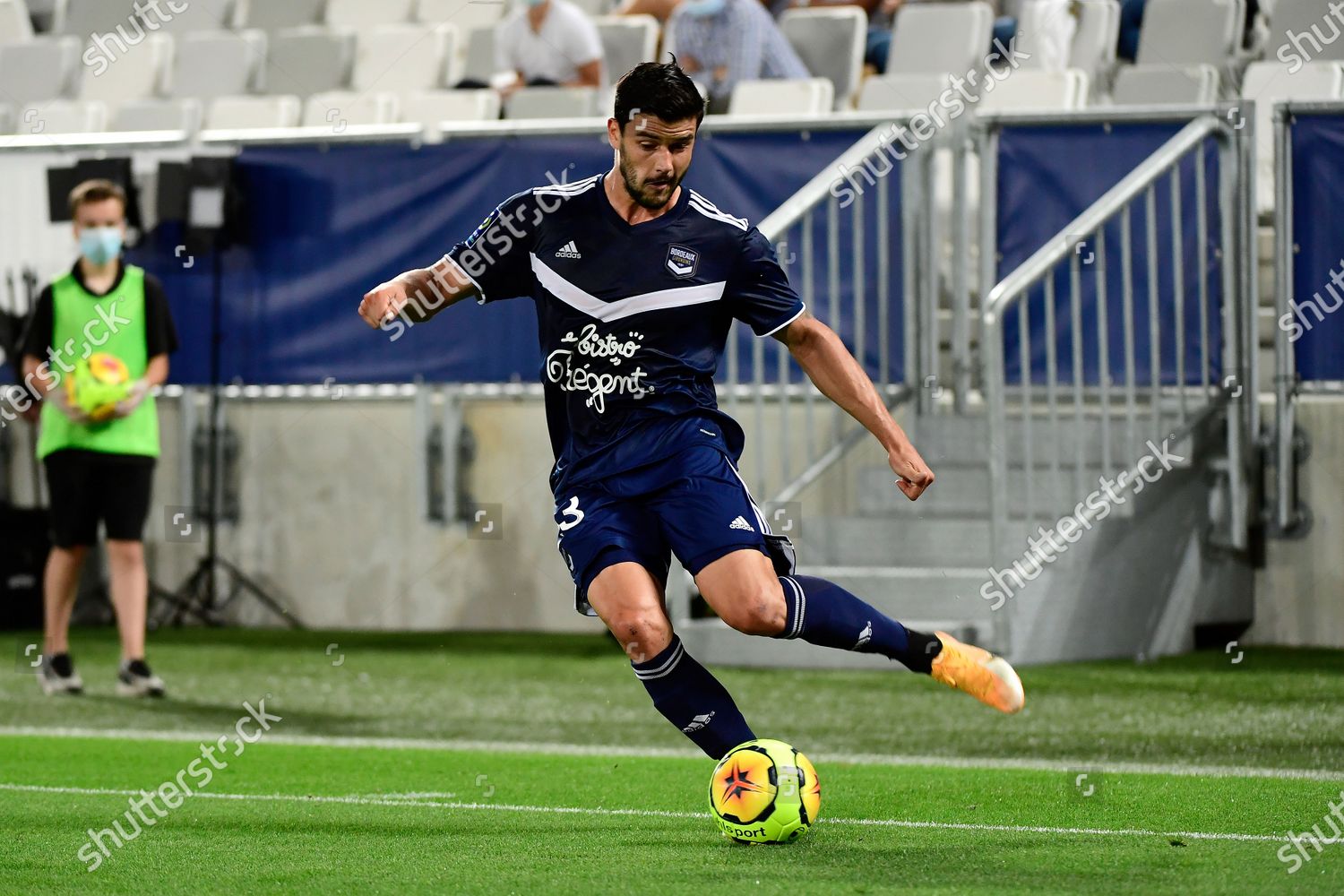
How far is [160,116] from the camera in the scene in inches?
623

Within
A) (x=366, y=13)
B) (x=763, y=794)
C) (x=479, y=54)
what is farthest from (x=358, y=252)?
(x=763, y=794)

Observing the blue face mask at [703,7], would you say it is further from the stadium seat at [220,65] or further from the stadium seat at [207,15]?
the stadium seat at [207,15]

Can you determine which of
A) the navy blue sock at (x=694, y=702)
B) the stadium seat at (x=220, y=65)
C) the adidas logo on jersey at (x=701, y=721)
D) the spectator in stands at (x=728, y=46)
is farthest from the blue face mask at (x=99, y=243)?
the stadium seat at (x=220, y=65)

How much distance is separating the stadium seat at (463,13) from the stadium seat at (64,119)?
9.04 ft

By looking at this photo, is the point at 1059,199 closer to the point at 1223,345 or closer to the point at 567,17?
the point at 1223,345

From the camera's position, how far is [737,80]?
550 inches

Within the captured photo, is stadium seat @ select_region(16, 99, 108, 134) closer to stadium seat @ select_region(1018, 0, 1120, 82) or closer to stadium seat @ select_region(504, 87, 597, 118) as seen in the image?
stadium seat @ select_region(504, 87, 597, 118)

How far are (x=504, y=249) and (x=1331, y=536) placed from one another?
7.03 m

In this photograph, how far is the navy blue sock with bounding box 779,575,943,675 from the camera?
219 inches

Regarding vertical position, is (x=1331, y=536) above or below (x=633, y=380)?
below

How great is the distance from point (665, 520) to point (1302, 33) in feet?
27.7

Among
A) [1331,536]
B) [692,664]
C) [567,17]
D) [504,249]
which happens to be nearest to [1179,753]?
[692,664]

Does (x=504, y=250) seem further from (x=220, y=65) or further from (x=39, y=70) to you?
(x=39, y=70)

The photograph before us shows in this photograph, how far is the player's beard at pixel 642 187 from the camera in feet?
18.4
